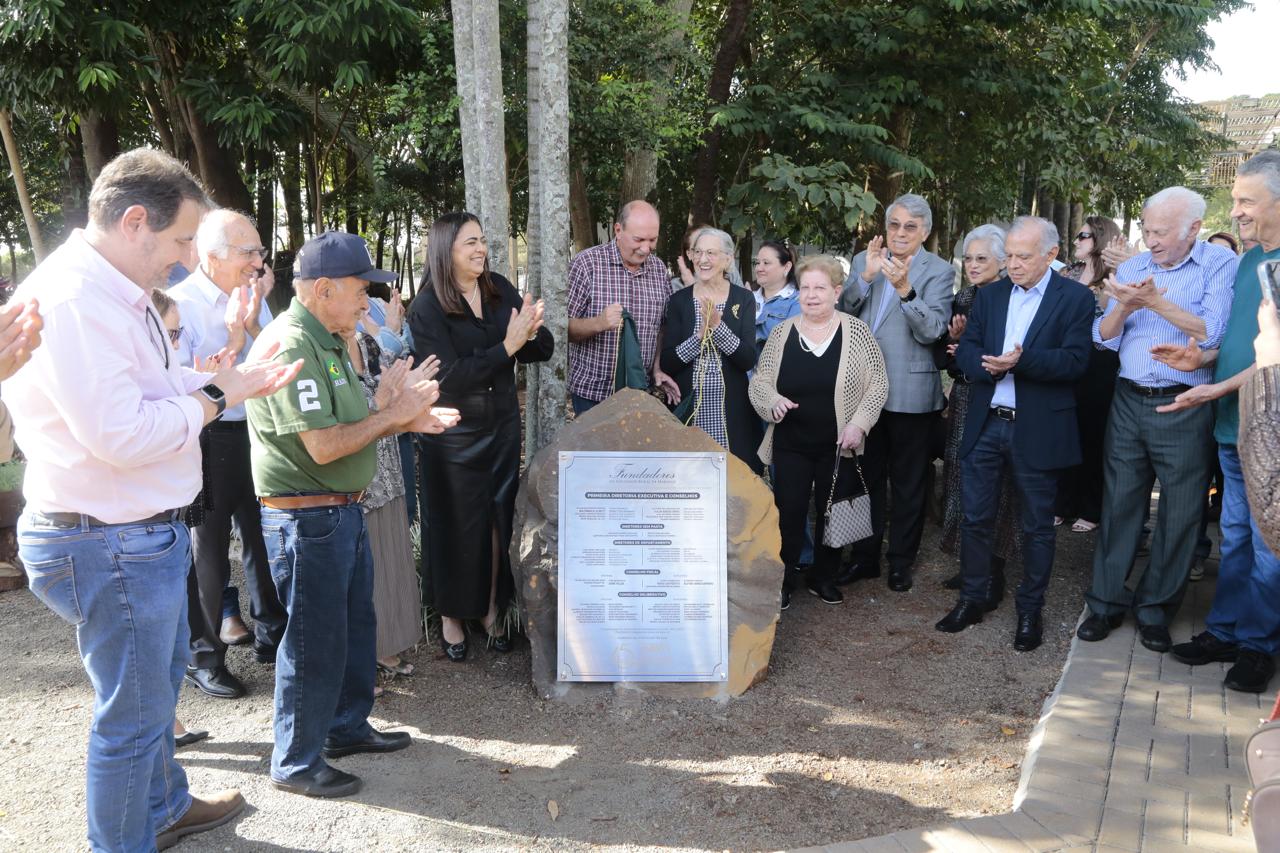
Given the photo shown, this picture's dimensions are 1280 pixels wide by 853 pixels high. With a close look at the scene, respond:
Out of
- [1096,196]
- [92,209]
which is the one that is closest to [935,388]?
[92,209]

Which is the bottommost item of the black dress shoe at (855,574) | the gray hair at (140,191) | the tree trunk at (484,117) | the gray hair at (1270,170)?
the black dress shoe at (855,574)

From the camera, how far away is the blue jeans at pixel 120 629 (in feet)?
8.99

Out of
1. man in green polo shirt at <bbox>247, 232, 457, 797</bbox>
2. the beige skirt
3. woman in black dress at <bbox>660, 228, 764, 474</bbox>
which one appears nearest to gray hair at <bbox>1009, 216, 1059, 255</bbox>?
woman in black dress at <bbox>660, 228, 764, 474</bbox>

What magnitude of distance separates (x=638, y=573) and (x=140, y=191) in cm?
265

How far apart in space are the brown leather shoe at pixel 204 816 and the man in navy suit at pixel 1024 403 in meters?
3.58

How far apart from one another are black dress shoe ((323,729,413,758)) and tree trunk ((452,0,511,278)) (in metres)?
2.59

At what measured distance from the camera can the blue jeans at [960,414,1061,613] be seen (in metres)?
5.09

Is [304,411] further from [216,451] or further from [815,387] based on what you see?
[815,387]

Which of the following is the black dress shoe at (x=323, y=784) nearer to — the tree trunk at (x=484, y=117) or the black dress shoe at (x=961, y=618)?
the tree trunk at (x=484, y=117)

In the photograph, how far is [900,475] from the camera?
596 centimetres

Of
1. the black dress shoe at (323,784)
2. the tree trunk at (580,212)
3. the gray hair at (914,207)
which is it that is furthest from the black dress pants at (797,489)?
the tree trunk at (580,212)

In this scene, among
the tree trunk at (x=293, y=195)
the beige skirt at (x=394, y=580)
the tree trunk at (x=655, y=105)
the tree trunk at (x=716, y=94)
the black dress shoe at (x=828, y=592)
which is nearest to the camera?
the beige skirt at (x=394, y=580)

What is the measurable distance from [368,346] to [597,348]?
1.31 m

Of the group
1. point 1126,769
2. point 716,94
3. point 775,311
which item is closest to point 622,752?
point 1126,769
